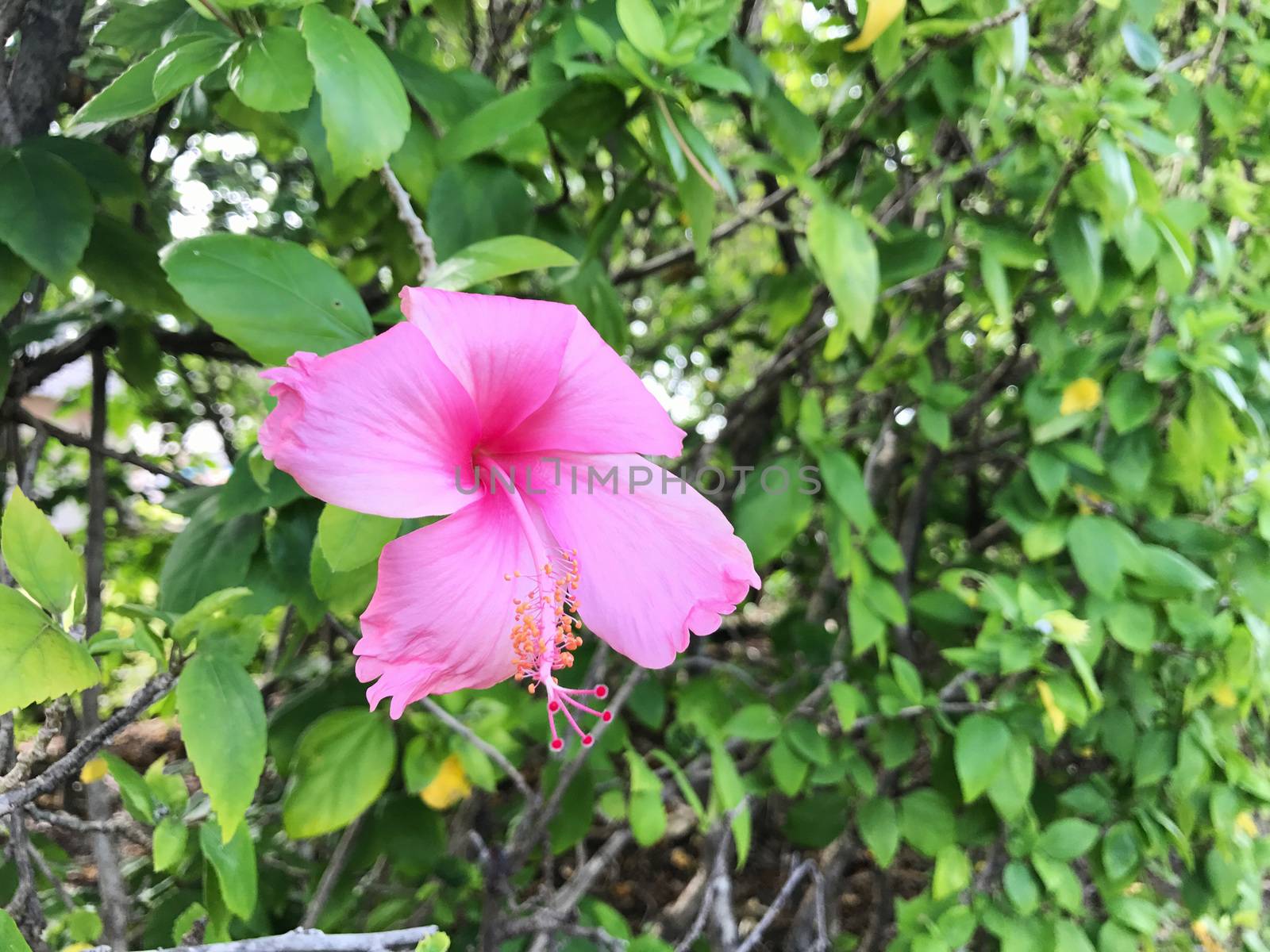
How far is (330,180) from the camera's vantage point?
88 cm

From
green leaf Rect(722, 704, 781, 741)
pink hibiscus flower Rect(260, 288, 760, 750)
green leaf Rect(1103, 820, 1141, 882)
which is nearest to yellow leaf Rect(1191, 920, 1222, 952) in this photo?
green leaf Rect(1103, 820, 1141, 882)

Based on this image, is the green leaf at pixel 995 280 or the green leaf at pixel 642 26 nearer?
the green leaf at pixel 642 26

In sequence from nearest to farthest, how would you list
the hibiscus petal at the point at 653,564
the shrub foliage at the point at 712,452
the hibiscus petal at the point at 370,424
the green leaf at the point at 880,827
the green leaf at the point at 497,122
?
the hibiscus petal at the point at 370,424
the hibiscus petal at the point at 653,564
the shrub foliage at the point at 712,452
the green leaf at the point at 497,122
the green leaf at the point at 880,827

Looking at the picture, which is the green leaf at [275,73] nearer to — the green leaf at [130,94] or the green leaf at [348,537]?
the green leaf at [130,94]

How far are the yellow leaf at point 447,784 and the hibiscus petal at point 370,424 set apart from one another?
2.41 ft

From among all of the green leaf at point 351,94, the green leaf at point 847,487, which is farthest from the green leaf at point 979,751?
the green leaf at point 351,94

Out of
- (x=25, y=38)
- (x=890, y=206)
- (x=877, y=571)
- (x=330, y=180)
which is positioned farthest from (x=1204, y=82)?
(x=25, y=38)

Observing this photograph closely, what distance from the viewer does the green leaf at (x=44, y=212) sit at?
804 mm

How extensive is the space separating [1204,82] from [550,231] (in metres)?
1.08

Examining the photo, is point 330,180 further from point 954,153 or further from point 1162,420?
point 1162,420

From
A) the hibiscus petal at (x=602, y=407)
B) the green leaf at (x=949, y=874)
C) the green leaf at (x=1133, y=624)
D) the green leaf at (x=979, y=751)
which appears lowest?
the green leaf at (x=949, y=874)

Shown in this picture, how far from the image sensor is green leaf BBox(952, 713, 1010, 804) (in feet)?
3.51

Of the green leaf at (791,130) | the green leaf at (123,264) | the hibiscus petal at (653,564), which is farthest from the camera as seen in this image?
the green leaf at (791,130)

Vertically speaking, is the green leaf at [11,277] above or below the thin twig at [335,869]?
above
